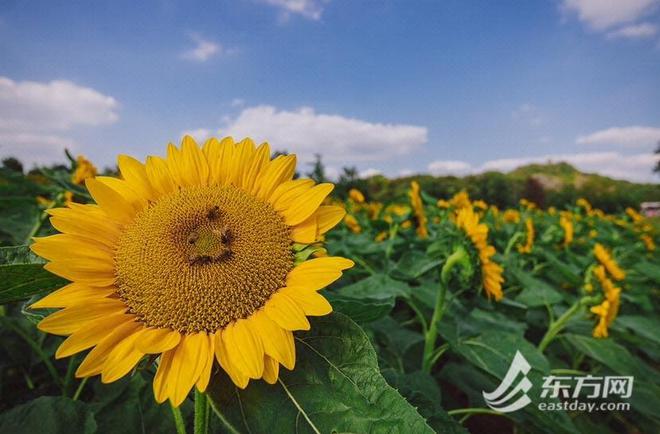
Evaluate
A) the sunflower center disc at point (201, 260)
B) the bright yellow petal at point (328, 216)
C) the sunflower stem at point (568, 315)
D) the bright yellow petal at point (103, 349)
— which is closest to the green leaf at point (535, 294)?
the sunflower stem at point (568, 315)

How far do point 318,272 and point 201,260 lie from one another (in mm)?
259

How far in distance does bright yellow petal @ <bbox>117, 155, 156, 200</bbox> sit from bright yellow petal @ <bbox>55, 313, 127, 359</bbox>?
0.95 feet

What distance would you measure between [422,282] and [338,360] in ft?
6.02

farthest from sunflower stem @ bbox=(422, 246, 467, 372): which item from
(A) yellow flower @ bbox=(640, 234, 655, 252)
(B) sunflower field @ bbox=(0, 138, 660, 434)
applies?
(A) yellow flower @ bbox=(640, 234, 655, 252)

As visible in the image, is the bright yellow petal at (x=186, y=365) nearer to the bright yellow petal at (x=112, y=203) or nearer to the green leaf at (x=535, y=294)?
the bright yellow petal at (x=112, y=203)

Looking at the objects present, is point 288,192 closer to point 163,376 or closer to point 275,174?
point 275,174

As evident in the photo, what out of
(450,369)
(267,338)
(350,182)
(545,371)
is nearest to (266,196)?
(267,338)

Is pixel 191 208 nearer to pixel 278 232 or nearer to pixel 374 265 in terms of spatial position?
pixel 278 232

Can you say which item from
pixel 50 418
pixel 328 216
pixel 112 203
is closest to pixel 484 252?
pixel 328 216

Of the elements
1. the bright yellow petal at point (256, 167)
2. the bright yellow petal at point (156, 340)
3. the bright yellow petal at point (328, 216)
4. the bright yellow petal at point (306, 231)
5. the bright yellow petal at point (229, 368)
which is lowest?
the bright yellow petal at point (229, 368)

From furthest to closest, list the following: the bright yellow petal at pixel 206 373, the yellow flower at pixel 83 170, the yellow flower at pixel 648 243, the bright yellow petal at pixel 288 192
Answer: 1. the yellow flower at pixel 648 243
2. the yellow flower at pixel 83 170
3. the bright yellow petal at pixel 288 192
4. the bright yellow petal at pixel 206 373

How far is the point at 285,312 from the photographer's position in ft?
2.69

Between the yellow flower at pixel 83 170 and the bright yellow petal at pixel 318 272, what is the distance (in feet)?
8.59

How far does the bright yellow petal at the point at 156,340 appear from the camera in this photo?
0.78m
